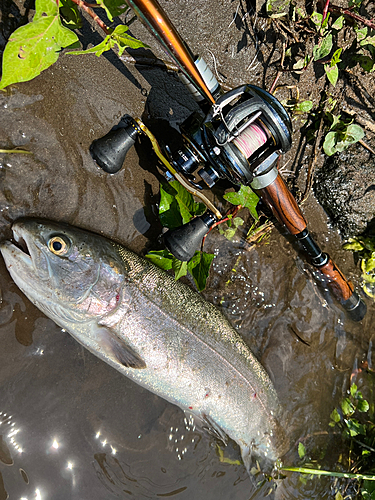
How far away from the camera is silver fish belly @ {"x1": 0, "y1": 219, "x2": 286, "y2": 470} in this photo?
2.32 metres

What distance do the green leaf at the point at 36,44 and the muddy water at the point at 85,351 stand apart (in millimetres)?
496

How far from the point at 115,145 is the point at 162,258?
3.06 ft

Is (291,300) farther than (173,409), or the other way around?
(291,300)

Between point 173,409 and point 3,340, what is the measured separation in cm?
152

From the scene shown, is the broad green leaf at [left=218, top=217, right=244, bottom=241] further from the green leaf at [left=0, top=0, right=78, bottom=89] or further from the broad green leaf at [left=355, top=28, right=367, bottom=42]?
the broad green leaf at [left=355, top=28, right=367, bottom=42]

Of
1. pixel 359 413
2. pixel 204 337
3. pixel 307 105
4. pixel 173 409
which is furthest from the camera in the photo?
pixel 359 413

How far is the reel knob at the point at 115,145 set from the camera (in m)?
2.46

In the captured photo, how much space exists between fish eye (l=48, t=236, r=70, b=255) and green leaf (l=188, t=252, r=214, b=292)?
95cm

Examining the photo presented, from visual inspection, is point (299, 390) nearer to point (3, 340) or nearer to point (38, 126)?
point (3, 340)

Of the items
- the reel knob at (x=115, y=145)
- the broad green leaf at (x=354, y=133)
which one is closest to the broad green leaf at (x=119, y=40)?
the reel knob at (x=115, y=145)

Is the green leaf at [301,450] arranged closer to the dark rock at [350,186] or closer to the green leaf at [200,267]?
the green leaf at [200,267]

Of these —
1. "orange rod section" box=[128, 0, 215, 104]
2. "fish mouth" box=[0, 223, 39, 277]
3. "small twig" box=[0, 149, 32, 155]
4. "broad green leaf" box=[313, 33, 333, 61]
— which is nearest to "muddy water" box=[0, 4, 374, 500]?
"small twig" box=[0, 149, 32, 155]

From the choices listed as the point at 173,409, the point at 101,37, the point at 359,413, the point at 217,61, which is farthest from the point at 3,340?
the point at 359,413

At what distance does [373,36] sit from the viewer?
10.0 ft
